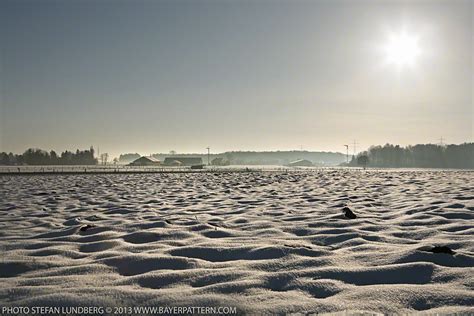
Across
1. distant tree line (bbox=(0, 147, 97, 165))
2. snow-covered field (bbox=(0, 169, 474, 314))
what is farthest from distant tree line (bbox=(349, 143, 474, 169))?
snow-covered field (bbox=(0, 169, 474, 314))

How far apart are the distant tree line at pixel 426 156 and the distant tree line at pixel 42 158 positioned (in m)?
126

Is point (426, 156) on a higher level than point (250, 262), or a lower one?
higher

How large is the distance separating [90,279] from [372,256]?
2896 mm

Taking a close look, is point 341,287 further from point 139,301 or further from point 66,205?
point 66,205

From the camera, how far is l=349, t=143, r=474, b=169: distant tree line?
12950 cm

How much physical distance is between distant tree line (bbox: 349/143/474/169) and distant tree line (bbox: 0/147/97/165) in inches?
4972

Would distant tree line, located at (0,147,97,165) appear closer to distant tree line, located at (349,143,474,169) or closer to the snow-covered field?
distant tree line, located at (349,143,474,169)

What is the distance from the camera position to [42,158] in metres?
128

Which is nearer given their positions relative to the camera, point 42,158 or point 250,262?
point 250,262

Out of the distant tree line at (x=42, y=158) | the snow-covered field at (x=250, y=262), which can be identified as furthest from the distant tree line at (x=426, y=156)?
the snow-covered field at (x=250, y=262)

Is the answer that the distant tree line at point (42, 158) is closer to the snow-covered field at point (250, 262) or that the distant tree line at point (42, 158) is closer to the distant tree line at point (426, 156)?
the distant tree line at point (426, 156)

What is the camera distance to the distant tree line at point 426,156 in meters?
130

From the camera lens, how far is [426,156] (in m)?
134

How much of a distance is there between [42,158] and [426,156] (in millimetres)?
151714
